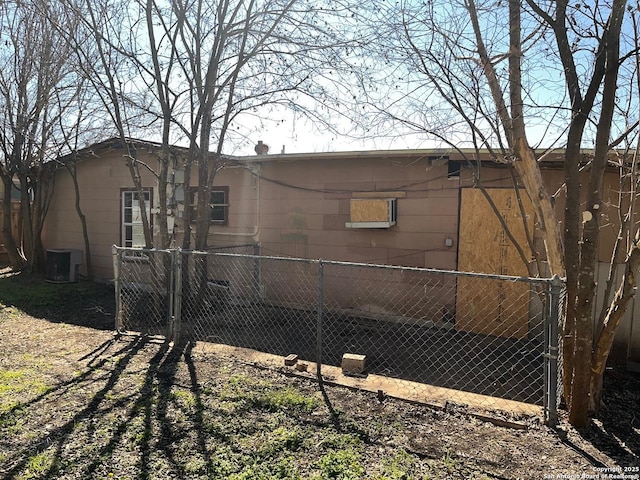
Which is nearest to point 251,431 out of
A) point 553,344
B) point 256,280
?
point 553,344

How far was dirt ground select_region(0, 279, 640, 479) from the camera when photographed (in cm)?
273

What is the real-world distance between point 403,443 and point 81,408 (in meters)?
2.47

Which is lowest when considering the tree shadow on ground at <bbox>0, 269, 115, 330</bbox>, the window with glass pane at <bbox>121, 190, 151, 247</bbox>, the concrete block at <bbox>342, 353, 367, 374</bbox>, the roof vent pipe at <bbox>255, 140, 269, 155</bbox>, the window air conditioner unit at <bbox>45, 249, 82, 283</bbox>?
the tree shadow on ground at <bbox>0, 269, 115, 330</bbox>

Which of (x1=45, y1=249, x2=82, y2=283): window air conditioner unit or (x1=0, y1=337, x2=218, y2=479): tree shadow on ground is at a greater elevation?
(x1=45, y1=249, x2=82, y2=283): window air conditioner unit

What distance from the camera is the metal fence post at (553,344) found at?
322cm

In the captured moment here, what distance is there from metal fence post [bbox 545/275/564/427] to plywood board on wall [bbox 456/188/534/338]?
2864 mm

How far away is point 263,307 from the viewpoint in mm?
7621

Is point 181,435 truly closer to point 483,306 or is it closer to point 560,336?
point 560,336

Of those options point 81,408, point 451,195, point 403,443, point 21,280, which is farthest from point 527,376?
point 21,280

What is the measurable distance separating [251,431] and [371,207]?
4334 mm

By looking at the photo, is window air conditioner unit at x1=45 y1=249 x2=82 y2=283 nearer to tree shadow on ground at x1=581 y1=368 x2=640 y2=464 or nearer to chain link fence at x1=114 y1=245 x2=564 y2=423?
chain link fence at x1=114 y1=245 x2=564 y2=423

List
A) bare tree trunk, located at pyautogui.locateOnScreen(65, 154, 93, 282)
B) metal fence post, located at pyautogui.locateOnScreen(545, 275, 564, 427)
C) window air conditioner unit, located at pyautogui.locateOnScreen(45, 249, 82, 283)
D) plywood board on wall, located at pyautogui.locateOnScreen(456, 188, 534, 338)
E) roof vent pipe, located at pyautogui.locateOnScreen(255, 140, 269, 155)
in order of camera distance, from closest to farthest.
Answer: metal fence post, located at pyautogui.locateOnScreen(545, 275, 564, 427) → plywood board on wall, located at pyautogui.locateOnScreen(456, 188, 534, 338) → roof vent pipe, located at pyautogui.locateOnScreen(255, 140, 269, 155) → window air conditioner unit, located at pyautogui.locateOnScreen(45, 249, 82, 283) → bare tree trunk, located at pyautogui.locateOnScreen(65, 154, 93, 282)

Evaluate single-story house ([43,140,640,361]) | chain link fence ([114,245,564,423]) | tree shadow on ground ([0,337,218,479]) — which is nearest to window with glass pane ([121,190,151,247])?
single-story house ([43,140,640,361])

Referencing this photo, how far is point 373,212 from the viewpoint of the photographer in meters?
6.89
